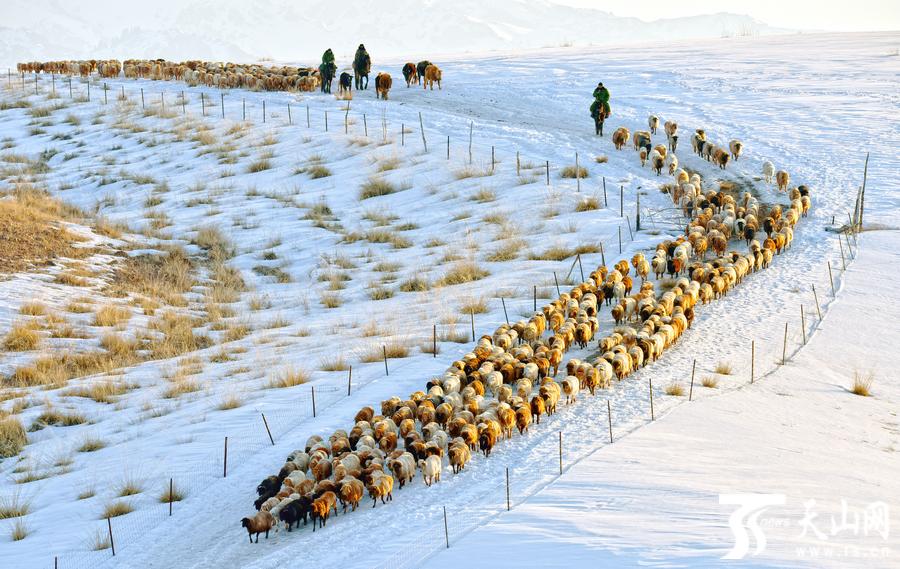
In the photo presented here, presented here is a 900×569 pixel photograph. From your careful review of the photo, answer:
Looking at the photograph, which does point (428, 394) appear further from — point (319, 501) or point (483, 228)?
point (483, 228)

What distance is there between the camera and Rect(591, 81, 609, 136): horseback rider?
87.5ft

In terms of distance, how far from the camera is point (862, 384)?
1249 centimetres

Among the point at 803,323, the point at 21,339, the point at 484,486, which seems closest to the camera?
the point at 484,486

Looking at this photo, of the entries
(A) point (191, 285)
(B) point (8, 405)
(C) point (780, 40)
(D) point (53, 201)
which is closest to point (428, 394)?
(B) point (8, 405)

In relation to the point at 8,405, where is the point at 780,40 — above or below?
above

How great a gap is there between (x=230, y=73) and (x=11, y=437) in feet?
93.5

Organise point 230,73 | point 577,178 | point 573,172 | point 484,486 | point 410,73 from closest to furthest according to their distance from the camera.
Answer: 1. point 484,486
2. point 577,178
3. point 573,172
4. point 410,73
5. point 230,73

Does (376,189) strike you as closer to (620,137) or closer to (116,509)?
(620,137)

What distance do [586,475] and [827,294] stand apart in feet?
28.6

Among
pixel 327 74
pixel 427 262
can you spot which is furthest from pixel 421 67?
pixel 427 262

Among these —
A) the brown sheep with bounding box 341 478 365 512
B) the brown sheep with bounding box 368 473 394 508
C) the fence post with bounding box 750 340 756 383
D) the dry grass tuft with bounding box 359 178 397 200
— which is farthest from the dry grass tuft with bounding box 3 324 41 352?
the fence post with bounding box 750 340 756 383

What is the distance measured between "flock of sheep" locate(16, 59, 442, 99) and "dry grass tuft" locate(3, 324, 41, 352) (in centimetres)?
2005

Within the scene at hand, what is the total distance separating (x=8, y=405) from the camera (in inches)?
509

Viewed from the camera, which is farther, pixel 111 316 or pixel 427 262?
pixel 427 262
